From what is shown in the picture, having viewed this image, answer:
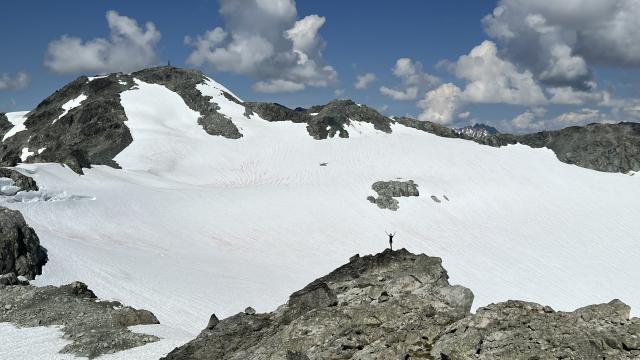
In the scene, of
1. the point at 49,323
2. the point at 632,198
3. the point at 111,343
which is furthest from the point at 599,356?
the point at 632,198

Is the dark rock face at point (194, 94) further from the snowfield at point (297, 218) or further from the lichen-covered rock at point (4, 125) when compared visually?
the lichen-covered rock at point (4, 125)

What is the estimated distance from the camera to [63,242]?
3900 centimetres

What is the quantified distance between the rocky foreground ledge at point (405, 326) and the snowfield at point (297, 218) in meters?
5.15

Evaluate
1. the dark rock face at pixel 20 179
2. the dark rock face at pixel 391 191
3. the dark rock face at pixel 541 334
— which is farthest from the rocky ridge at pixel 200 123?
the dark rock face at pixel 541 334

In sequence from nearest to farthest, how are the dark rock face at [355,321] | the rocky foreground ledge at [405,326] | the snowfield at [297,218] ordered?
1. the rocky foreground ledge at [405,326]
2. the dark rock face at [355,321]
3. the snowfield at [297,218]

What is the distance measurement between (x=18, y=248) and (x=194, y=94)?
90671 millimetres

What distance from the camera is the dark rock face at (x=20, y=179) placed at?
1863 inches

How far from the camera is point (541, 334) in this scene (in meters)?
12.3

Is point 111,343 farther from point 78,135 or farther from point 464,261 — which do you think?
point 78,135

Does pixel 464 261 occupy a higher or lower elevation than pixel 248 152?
lower

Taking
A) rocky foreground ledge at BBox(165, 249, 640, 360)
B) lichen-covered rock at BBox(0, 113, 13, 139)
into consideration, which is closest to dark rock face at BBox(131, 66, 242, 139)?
lichen-covered rock at BBox(0, 113, 13, 139)

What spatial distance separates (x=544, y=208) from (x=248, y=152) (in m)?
54.3

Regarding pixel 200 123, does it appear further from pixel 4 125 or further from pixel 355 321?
pixel 355 321

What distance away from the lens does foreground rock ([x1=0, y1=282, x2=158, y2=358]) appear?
20.8 metres
